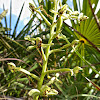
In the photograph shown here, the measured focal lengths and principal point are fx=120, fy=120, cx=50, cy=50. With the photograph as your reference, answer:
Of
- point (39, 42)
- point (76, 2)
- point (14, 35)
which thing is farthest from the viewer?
point (14, 35)

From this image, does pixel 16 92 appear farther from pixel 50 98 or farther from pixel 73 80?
pixel 73 80

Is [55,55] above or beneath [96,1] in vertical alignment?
beneath

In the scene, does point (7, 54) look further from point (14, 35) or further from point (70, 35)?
point (70, 35)

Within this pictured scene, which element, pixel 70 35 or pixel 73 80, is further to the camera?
pixel 73 80

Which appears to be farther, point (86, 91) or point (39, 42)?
point (86, 91)

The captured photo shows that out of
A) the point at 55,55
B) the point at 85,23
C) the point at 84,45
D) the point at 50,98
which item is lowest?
the point at 50,98

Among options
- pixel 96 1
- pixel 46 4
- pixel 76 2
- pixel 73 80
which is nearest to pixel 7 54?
pixel 46 4

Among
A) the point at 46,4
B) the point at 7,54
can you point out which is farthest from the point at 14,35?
the point at 46,4

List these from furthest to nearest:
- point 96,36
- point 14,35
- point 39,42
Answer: point 14,35, point 96,36, point 39,42

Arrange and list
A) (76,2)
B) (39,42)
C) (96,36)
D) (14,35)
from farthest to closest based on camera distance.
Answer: (14,35)
(76,2)
(96,36)
(39,42)
